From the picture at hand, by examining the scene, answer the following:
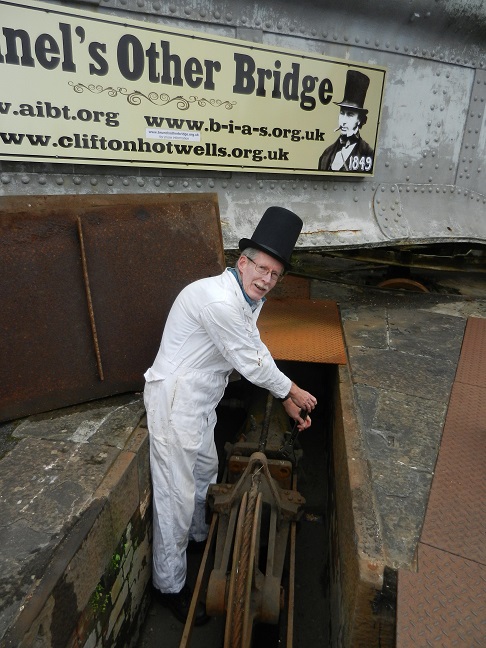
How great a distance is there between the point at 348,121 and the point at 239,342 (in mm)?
2648

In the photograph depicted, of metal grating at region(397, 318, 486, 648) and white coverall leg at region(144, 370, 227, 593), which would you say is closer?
metal grating at region(397, 318, 486, 648)

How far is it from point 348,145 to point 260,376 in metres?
2.64

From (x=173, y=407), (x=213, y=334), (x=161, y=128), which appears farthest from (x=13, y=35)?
(x=173, y=407)

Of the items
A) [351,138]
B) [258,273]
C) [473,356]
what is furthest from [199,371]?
[351,138]

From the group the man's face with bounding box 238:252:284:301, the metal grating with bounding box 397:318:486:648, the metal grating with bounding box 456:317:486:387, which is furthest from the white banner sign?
the metal grating with bounding box 397:318:486:648

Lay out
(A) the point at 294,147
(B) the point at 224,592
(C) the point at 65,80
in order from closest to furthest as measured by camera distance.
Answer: (B) the point at 224,592 → (C) the point at 65,80 → (A) the point at 294,147

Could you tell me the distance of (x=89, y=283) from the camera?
2.95m

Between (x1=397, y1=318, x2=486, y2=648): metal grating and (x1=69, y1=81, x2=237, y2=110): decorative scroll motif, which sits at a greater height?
(x1=69, y1=81, x2=237, y2=110): decorative scroll motif

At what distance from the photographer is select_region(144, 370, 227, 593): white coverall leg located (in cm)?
280

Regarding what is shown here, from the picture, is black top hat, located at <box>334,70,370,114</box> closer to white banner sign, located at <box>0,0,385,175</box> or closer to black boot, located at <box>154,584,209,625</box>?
white banner sign, located at <box>0,0,385,175</box>

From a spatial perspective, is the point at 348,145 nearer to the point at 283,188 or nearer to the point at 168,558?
the point at 283,188

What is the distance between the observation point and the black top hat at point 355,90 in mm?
3975

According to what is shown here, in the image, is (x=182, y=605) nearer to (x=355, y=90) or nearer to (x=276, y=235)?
(x=276, y=235)

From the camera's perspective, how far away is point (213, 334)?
8.75 ft
